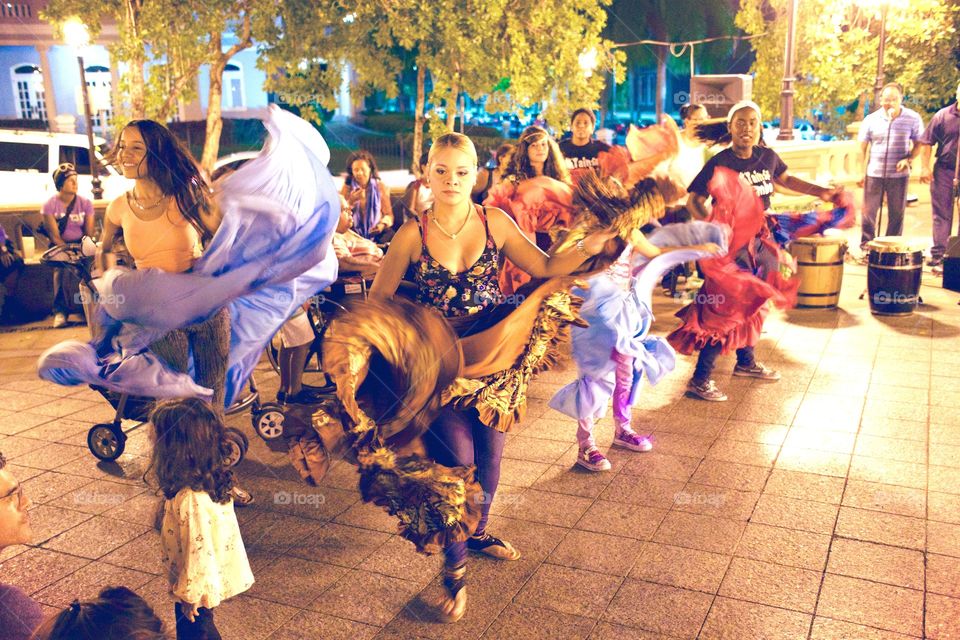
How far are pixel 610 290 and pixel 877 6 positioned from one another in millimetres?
13457

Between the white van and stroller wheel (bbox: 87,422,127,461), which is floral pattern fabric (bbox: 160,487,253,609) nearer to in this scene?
stroller wheel (bbox: 87,422,127,461)

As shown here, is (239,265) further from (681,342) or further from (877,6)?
(877,6)

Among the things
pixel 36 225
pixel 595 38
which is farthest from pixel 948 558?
pixel 595 38

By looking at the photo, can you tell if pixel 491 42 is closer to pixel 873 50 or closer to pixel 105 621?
pixel 873 50

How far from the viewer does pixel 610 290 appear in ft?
18.6

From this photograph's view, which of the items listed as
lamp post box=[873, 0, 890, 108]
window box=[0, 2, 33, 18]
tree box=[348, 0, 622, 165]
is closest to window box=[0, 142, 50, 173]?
tree box=[348, 0, 622, 165]

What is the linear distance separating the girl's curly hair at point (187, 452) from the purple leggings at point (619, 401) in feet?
8.44

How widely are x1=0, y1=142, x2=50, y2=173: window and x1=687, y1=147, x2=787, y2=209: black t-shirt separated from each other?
1142 cm

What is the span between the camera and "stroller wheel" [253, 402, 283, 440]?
623 cm

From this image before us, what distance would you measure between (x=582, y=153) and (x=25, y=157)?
1019 cm

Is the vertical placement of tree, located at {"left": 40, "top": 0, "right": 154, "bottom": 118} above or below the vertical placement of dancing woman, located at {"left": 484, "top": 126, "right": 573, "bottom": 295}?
above

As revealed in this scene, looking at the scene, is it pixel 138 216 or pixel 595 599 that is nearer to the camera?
pixel 595 599

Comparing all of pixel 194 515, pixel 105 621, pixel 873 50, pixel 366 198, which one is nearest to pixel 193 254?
pixel 194 515

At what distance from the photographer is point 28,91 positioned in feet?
120
